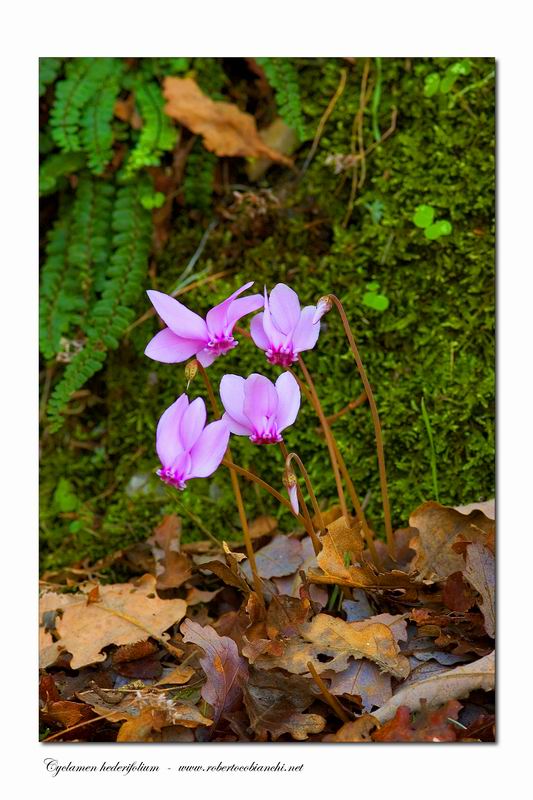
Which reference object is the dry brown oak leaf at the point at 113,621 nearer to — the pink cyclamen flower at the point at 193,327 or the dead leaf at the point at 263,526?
the dead leaf at the point at 263,526

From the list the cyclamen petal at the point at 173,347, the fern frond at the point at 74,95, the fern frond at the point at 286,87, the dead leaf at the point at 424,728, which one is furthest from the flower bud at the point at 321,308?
the fern frond at the point at 74,95

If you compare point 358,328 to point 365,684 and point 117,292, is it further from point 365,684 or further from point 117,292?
point 365,684

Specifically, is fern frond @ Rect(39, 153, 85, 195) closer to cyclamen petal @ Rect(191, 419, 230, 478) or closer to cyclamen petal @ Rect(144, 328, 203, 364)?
cyclamen petal @ Rect(144, 328, 203, 364)

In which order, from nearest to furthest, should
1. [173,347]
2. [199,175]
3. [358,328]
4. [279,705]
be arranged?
[279,705] → [173,347] → [358,328] → [199,175]

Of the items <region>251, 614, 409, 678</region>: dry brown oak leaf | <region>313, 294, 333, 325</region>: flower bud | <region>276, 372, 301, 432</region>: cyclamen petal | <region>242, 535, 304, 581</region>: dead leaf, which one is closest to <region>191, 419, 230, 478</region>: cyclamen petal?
<region>276, 372, 301, 432</region>: cyclamen petal

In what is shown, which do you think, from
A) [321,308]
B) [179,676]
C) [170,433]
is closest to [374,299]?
[321,308]
